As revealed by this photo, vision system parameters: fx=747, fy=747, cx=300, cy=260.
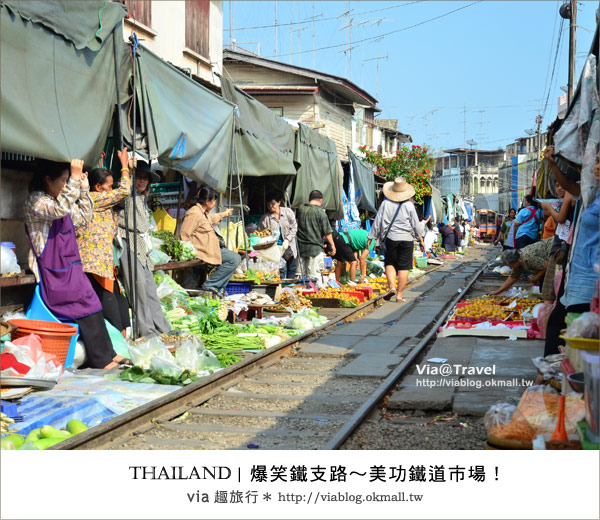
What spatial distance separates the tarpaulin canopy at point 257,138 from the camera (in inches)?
483

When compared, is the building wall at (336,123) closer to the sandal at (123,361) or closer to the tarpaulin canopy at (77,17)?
the tarpaulin canopy at (77,17)

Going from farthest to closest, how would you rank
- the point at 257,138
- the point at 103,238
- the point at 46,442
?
the point at 257,138 → the point at 103,238 → the point at 46,442

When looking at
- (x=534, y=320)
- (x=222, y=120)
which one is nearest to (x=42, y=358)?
(x=222, y=120)

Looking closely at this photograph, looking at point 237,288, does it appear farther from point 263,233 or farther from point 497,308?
point 497,308

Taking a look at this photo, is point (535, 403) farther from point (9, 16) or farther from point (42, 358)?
point (9, 16)

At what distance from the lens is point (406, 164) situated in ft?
114

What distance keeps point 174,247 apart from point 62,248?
356 cm

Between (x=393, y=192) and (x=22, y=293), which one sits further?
(x=393, y=192)

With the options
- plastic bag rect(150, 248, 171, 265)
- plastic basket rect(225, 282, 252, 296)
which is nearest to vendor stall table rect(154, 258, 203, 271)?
plastic bag rect(150, 248, 171, 265)

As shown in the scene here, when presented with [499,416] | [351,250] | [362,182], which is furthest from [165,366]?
[362,182]

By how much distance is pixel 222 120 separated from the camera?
36.8 feet

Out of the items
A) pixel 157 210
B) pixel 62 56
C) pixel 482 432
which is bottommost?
pixel 482 432

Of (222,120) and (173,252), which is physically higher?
(222,120)

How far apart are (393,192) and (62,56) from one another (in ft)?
30.1
